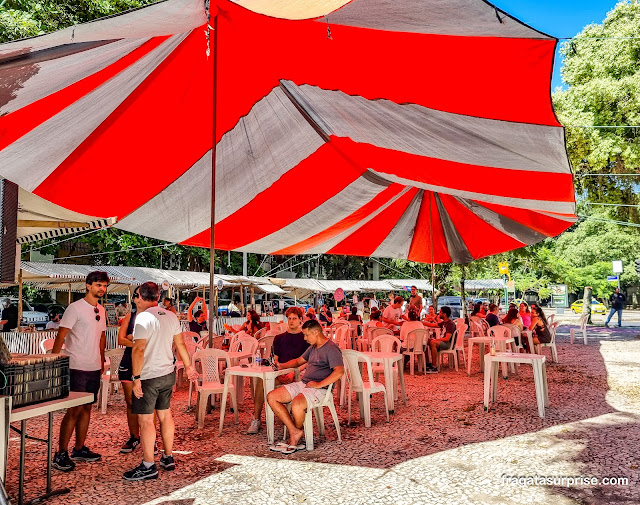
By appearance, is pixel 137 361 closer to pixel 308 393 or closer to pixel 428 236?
pixel 308 393

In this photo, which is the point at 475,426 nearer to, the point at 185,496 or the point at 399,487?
the point at 399,487

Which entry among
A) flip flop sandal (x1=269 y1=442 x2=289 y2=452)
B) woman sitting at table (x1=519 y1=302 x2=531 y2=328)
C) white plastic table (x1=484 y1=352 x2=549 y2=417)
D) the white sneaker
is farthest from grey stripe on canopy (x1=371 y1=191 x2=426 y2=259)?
flip flop sandal (x1=269 y1=442 x2=289 y2=452)

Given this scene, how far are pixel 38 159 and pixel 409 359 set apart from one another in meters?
7.03

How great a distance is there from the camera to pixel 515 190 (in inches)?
234

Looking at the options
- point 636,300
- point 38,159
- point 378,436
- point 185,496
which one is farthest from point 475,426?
point 636,300

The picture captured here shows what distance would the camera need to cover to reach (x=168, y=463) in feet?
13.5

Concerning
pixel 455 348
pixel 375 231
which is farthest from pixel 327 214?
pixel 455 348

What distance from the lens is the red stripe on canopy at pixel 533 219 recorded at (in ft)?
26.9

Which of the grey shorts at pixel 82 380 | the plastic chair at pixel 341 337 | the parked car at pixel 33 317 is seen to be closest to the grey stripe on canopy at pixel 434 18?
the grey shorts at pixel 82 380

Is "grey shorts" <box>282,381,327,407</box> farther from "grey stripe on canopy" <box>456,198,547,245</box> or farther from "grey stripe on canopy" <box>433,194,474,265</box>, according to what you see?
"grey stripe on canopy" <box>433,194,474,265</box>

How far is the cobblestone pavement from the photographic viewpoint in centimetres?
355

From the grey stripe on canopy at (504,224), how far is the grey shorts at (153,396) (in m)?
6.57

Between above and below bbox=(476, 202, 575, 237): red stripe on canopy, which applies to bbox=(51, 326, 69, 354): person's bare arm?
below

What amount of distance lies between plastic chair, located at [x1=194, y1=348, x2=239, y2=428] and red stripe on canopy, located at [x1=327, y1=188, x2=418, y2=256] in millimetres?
5076
